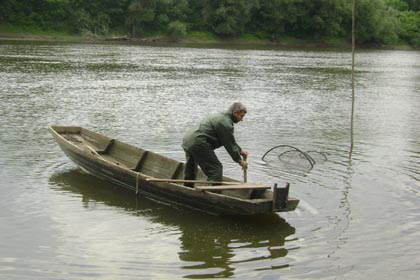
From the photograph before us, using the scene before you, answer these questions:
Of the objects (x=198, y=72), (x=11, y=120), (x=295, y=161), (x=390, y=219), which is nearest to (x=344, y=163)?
(x=295, y=161)

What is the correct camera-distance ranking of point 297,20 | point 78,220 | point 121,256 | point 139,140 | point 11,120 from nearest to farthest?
point 121,256 → point 78,220 → point 139,140 → point 11,120 → point 297,20

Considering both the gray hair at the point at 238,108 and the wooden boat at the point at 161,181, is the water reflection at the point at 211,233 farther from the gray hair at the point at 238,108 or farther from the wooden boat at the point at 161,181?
the gray hair at the point at 238,108

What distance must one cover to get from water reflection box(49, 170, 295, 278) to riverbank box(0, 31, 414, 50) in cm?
6375

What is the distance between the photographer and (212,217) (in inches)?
437

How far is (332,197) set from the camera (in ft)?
41.5

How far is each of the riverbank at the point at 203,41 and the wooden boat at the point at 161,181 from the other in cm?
6133

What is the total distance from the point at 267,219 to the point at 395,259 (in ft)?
8.03

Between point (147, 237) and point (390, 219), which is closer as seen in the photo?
point (147, 237)

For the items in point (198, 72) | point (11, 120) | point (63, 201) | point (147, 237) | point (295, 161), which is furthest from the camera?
point (198, 72)

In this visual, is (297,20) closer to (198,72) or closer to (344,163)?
(198,72)

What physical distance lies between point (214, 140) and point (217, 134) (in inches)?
6.0

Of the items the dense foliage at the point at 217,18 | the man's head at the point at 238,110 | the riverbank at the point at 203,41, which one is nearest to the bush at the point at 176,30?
the dense foliage at the point at 217,18

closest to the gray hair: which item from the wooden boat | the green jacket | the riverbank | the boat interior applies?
the green jacket

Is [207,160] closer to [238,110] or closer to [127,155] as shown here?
[238,110]
